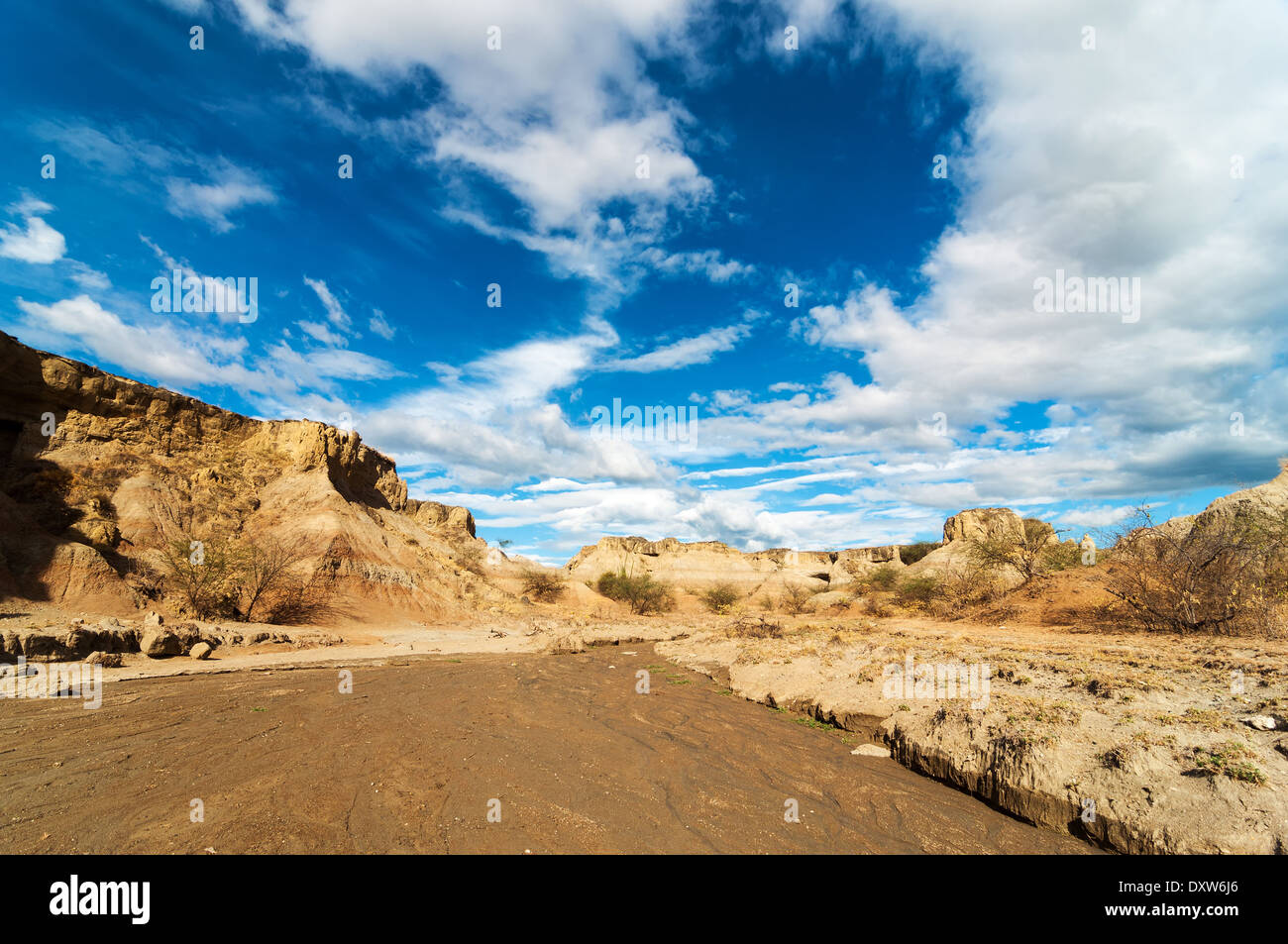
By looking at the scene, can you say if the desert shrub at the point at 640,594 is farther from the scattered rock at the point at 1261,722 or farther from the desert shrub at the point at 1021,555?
the scattered rock at the point at 1261,722

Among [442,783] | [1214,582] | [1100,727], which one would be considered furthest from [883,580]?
[442,783]

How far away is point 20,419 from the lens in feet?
81.7

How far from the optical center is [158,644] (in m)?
13.5

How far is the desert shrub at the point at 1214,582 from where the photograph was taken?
12.5 m

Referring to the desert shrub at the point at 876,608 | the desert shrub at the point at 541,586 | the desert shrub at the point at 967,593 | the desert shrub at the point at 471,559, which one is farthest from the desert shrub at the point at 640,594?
the desert shrub at the point at 967,593

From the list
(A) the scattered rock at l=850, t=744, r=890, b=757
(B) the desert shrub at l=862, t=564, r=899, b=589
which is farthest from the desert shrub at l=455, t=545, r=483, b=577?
(A) the scattered rock at l=850, t=744, r=890, b=757

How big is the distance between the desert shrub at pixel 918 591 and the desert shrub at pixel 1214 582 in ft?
37.0

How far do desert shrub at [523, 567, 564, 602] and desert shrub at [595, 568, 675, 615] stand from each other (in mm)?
5157

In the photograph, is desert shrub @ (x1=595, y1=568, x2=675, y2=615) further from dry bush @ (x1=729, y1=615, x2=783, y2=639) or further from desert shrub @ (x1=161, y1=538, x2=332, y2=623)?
dry bush @ (x1=729, y1=615, x2=783, y2=639)

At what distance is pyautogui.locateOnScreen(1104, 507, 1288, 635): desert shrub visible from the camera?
12.5 m

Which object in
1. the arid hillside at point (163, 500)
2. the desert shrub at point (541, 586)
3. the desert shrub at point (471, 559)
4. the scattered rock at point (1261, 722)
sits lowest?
the desert shrub at point (541, 586)

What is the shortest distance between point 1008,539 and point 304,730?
26.9m

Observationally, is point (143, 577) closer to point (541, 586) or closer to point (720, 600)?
point (541, 586)
